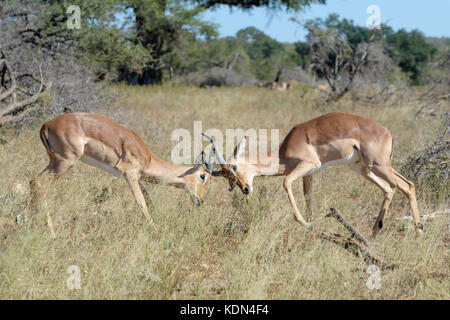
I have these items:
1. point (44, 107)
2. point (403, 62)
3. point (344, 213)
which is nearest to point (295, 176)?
point (344, 213)

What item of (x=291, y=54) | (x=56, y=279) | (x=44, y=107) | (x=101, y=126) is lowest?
(x=291, y=54)

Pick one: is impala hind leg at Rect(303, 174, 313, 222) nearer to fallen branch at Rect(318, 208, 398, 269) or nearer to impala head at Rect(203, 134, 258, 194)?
impala head at Rect(203, 134, 258, 194)

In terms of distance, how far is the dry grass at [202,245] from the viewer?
10.5 ft

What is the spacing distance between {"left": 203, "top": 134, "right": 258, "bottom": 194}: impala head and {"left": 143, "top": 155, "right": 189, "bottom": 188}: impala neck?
42 cm

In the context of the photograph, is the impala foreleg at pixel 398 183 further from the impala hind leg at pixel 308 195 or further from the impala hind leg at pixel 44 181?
the impala hind leg at pixel 44 181

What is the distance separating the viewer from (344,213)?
4.93 meters

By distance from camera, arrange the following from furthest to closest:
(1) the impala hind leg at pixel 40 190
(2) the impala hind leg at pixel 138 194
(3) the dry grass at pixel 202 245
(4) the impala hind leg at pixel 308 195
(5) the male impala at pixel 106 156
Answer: (4) the impala hind leg at pixel 308 195
(5) the male impala at pixel 106 156
(2) the impala hind leg at pixel 138 194
(1) the impala hind leg at pixel 40 190
(3) the dry grass at pixel 202 245

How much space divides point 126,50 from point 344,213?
25.7 ft

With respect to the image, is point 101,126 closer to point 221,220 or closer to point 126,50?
point 221,220

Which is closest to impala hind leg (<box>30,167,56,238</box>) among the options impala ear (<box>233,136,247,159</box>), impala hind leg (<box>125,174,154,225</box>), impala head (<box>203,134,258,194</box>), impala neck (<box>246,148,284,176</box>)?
impala hind leg (<box>125,174,154,225</box>)

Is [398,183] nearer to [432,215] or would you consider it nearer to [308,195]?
[432,215]

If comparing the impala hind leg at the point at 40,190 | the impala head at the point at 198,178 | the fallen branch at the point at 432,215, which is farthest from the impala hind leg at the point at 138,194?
the fallen branch at the point at 432,215

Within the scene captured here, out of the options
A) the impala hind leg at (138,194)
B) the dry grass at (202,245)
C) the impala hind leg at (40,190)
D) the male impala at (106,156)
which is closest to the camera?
the dry grass at (202,245)

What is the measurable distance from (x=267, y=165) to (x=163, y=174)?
1.10m
